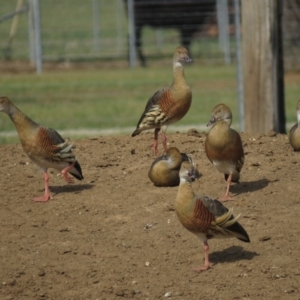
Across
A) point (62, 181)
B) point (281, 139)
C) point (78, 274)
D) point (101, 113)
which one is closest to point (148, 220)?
point (78, 274)

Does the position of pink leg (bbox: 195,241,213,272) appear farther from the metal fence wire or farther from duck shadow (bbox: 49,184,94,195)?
the metal fence wire

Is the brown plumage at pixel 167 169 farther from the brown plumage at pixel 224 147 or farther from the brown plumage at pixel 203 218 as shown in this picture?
the brown plumage at pixel 203 218

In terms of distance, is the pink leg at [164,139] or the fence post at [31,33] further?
the fence post at [31,33]

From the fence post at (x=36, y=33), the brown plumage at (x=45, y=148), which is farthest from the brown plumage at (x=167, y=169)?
the fence post at (x=36, y=33)

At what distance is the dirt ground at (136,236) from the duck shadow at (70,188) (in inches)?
0.5

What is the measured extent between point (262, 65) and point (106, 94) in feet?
31.4

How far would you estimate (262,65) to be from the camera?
1061 centimetres

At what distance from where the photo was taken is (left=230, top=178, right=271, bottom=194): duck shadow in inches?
325

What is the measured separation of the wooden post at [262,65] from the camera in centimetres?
1055

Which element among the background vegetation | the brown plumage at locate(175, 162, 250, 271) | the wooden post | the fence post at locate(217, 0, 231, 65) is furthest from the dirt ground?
the fence post at locate(217, 0, 231, 65)

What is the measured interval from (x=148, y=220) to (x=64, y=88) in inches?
522

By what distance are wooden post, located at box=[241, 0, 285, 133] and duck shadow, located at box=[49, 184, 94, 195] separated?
9.11 ft

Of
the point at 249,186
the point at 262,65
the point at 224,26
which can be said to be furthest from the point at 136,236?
the point at 224,26

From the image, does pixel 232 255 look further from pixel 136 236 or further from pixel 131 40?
pixel 131 40
